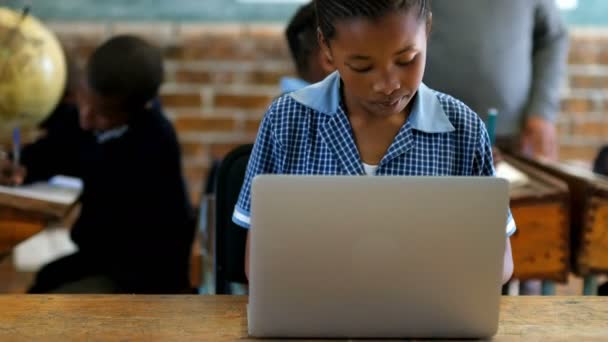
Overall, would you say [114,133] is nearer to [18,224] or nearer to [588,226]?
[18,224]

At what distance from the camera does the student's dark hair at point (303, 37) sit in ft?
6.64

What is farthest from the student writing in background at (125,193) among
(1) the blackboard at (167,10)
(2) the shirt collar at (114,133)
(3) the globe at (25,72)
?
(1) the blackboard at (167,10)

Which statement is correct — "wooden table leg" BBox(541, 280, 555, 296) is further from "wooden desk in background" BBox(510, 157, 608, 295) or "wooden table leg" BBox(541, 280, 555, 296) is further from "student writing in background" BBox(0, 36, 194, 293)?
"student writing in background" BBox(0, 36, 194, 293)

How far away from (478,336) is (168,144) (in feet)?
4.36

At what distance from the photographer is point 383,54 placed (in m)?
1.03

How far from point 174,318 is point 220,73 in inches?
85.2

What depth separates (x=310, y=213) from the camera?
36.0 inches

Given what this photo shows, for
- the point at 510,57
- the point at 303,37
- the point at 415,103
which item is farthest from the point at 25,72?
the point at 510,57

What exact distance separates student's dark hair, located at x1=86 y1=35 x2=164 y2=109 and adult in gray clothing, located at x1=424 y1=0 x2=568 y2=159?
Result: 777mm

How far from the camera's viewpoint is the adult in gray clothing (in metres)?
2.31

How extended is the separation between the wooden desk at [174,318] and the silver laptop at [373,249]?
0.40ft

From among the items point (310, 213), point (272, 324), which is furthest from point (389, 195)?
point (272, 324)

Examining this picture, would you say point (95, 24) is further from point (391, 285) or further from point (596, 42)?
point (391, 285)

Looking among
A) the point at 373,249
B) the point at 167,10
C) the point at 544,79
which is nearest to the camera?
the point at 373,249
